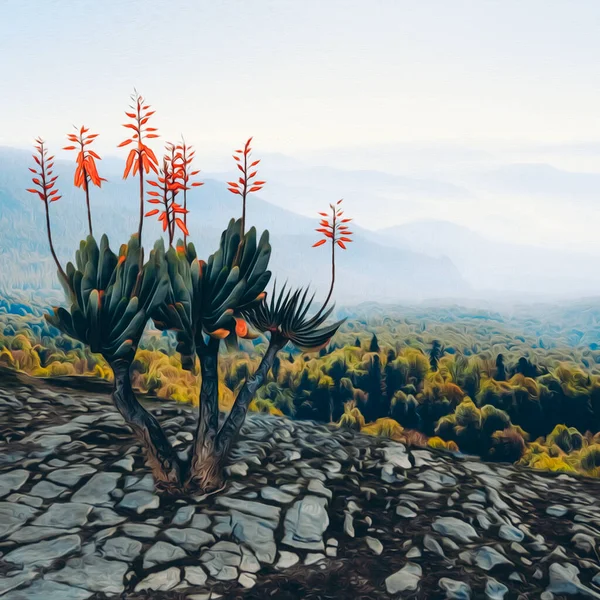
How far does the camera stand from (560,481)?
5.96 m

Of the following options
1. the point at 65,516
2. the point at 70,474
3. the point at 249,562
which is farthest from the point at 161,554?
the point at 70,474

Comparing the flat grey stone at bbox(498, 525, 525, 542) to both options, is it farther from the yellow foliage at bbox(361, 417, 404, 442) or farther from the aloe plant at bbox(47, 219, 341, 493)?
the yellow foliage at bbox(361, 417, 404, 442)

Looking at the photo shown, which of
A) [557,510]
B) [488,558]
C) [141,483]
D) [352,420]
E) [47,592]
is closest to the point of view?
[47,592]

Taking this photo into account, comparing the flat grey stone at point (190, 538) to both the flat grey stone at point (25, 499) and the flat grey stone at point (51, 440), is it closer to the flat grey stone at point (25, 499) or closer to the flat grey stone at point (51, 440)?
the flat grey stone at point (25, 499)

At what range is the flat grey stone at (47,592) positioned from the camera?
356 cm

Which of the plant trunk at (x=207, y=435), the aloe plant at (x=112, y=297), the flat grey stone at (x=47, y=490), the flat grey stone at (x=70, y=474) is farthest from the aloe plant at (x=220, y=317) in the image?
the flat grey stone at (x=47, y=490)

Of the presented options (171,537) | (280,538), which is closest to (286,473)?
(280,538)

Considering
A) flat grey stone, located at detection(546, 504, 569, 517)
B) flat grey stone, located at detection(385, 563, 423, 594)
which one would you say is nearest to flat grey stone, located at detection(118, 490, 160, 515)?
flat grey stone, located at detection(385, 563, 423, 594)

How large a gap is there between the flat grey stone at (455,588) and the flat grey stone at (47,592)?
196 centimetres

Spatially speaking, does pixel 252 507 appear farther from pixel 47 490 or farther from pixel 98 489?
pixel 47 490

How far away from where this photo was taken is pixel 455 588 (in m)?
3.90

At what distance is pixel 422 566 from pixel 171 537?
152 cm

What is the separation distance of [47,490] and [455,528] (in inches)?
108

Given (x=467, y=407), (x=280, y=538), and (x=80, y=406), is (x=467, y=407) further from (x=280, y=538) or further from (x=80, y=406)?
(x=80, y=406)
